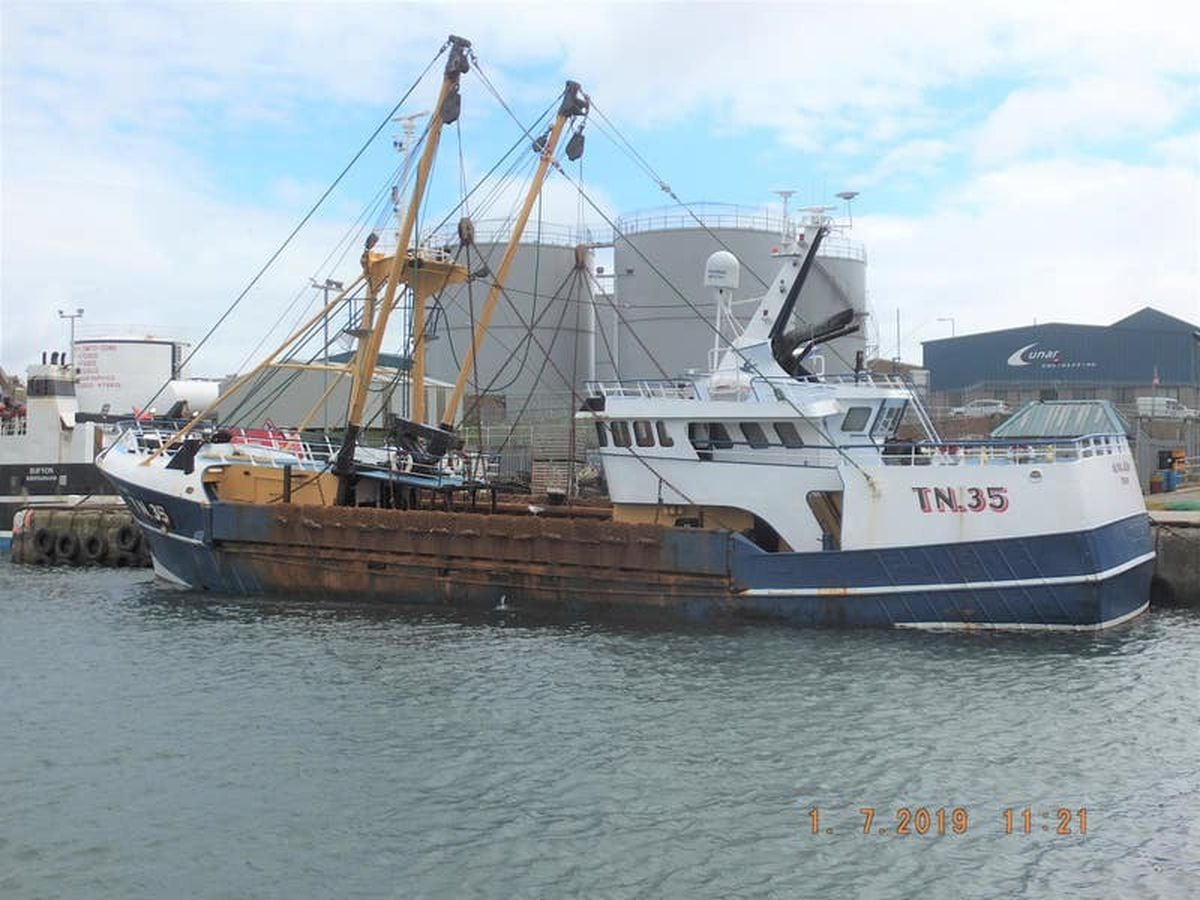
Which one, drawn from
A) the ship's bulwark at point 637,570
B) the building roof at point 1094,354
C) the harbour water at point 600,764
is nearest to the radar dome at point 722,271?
the ship's bulwark at point 637,570

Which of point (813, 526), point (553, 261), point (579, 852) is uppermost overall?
point (553, 261)

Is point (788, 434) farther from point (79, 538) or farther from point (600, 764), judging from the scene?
point (79, 538)

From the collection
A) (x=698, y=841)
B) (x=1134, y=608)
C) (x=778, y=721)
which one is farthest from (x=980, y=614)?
(x=698, y=841)

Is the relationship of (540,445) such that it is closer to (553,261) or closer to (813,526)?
(553,261)

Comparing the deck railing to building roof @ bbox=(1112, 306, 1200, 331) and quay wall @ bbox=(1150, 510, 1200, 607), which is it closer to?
quay wall @ bbox=(1150, 510, 1200, 607)

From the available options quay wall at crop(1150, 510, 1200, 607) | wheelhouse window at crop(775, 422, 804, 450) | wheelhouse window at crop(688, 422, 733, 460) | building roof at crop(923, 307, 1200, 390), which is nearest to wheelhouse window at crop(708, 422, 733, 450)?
wheelhouse window at crop(688, 422, 733, 460)

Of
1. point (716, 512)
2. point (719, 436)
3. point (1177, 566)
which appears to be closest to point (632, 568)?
point (716, 512)

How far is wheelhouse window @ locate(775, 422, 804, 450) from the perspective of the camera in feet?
68.1

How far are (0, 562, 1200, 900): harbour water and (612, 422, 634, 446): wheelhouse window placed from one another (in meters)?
4.31

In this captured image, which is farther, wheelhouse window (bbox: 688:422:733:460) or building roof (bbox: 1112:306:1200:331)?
building roof (bbox: 1112:306:1200:331)

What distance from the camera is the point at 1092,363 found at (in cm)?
6069

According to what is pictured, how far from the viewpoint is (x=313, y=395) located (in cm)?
4712

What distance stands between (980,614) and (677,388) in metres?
7.10

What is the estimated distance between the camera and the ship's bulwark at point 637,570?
733 inches
